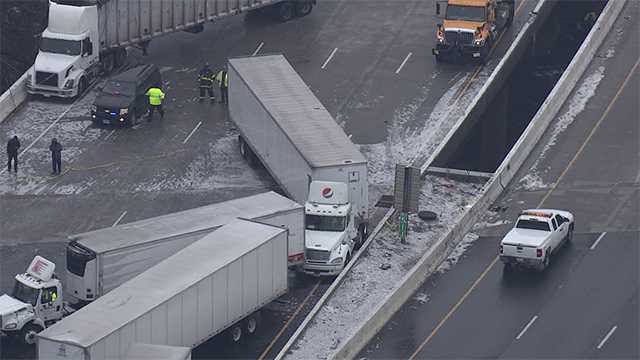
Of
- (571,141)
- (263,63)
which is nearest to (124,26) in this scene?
(263,63)

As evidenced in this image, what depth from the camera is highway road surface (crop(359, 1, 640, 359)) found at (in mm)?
45062

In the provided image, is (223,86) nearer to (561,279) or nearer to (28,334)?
(561,279)

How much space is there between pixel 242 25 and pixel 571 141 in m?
21.4

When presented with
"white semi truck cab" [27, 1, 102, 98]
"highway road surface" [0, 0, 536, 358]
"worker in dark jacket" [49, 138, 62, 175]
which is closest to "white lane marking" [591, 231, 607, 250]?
"highway road surface" [0, 0, 536, 358]

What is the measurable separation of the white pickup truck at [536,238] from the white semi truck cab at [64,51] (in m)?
23.4

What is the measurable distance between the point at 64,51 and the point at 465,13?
17.9 meters

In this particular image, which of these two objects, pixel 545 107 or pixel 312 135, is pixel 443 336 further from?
pixel 545 107

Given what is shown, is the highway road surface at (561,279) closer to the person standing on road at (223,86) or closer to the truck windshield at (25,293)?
the truck windshield at (25,293)

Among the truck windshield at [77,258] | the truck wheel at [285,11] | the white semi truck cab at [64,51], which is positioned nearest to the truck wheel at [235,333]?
the truck windshield at [77,258]

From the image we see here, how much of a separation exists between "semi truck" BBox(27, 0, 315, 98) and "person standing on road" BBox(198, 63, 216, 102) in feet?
12.5

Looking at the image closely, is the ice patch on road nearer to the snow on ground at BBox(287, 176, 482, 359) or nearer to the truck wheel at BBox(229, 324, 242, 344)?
the snow on ground at BBox(287, 176, 482, 359)

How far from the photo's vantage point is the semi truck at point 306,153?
51062 millimetres

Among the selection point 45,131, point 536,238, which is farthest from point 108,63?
point 536,238

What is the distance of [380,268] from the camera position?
166ft
